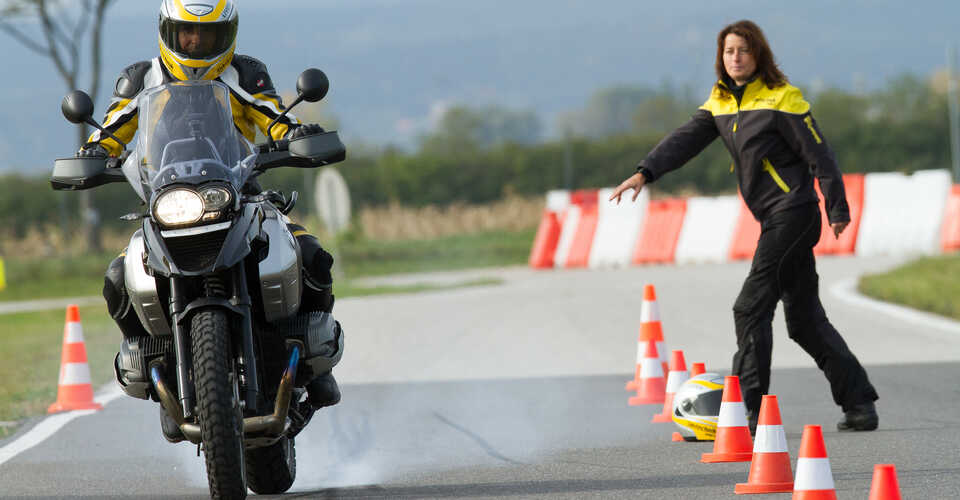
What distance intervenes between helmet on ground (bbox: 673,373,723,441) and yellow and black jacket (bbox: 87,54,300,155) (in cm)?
257

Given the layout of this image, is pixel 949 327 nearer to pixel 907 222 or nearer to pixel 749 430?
pixel 749 430

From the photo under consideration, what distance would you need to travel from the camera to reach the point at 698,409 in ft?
25.8

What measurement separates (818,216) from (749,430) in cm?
128

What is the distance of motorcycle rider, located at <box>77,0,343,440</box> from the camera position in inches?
247

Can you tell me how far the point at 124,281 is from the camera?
6.07m

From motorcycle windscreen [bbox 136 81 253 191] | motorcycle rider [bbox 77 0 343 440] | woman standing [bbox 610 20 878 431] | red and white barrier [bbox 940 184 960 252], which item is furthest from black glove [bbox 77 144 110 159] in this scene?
red and white barrier [bbox 940 184 960 252]

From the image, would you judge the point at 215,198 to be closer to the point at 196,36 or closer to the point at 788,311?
the point at 196,36

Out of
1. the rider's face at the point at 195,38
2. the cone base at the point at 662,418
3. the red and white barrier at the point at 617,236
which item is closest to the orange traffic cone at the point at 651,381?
the cone base at the point at 662,418

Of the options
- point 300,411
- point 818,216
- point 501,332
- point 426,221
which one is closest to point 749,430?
point 818,216

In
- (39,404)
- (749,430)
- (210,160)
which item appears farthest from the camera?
(39,404)

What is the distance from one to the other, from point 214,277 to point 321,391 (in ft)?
2.63

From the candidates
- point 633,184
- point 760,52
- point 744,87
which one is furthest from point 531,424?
point 760,52

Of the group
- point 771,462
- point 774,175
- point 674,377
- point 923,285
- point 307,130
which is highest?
point 307,130

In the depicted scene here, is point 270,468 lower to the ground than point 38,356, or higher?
higher
